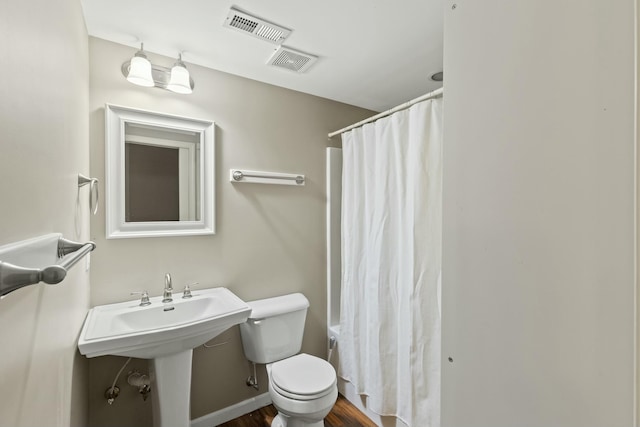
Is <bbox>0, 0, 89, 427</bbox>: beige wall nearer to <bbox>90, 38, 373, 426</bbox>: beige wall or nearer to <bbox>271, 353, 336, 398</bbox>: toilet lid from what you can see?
<bbox>90, 38, 373, 426</bbox>: beige wall

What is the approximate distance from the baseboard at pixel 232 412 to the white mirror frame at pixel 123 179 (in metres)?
1.16

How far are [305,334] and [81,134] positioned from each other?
1.82m

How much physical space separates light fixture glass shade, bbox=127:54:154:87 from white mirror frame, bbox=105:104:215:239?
16 cm

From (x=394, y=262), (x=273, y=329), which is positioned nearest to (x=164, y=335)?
(x=273, y=329)

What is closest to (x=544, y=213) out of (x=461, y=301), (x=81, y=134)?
(x=461, y=301)

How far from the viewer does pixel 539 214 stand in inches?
21.3

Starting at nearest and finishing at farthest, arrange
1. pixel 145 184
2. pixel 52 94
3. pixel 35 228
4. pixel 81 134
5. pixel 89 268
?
pixel 35 228, pixel 52 94, pixel 81 134, pixel 89 268, pixel 145 184

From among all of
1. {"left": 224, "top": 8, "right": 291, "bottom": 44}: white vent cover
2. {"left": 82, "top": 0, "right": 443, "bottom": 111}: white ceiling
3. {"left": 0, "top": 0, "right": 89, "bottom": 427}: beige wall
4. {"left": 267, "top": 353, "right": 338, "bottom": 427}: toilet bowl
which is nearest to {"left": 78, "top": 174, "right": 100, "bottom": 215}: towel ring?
{"left": 0, "top": 0, "right": 89, "bottom": 427}: beige wall

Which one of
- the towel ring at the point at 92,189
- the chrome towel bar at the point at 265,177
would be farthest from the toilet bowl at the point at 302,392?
the towel ring at the point at 92,189

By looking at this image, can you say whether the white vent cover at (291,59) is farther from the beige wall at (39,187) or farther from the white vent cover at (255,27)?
the beige wall at (39,187)

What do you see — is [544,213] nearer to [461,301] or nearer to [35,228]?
[461,301]

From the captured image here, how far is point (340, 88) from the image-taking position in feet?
6.63

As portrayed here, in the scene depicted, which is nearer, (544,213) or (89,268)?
(544,213)

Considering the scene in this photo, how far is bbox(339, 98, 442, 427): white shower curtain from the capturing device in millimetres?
1438
